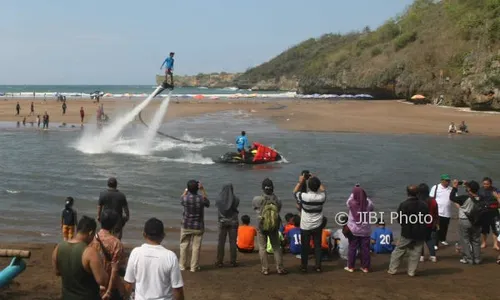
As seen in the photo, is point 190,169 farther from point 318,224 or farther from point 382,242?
point 318,224

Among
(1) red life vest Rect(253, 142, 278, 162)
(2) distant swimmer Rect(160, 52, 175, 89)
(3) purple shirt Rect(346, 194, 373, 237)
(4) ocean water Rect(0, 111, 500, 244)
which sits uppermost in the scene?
(2) distant swimmer Rect(160, 52, 175, 89)

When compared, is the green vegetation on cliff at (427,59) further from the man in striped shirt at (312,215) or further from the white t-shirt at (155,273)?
the white t-shirt at (155,273)

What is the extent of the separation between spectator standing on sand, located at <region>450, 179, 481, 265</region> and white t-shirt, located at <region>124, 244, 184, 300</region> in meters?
6.67

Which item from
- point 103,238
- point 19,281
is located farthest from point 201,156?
point 103,238

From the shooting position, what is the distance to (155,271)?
532cm

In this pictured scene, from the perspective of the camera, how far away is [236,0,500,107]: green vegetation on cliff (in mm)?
58438

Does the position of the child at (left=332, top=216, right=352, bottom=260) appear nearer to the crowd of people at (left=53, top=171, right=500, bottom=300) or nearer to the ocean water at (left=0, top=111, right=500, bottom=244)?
the crowd of people at (left=53, top=171, right=500, bottom=300)

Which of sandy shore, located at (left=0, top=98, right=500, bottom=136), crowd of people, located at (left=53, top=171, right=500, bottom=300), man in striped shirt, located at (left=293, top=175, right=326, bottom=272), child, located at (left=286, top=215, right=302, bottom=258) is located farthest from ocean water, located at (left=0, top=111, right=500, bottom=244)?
sandy shore, located at (left=0, top=98, right=500, bottom=136)

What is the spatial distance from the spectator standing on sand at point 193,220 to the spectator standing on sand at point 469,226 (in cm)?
486

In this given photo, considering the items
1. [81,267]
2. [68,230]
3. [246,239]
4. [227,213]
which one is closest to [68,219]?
[68,230]

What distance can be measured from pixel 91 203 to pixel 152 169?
7.63 meters

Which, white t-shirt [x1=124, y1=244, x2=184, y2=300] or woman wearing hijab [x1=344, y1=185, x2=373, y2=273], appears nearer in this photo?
white t-shirt [x1=124, y1=244, x2=184, y2=300]

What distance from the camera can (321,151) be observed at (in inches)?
1250

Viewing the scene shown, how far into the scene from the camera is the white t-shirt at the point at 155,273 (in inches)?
209
